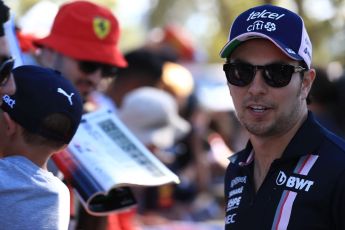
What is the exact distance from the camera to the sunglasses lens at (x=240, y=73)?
10.2ft

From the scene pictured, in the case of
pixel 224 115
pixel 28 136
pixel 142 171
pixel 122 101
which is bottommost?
pixel 224 115

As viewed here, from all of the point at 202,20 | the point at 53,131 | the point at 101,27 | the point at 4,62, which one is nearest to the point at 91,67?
the point at 101,27

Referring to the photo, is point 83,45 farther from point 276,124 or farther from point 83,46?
point 276,124

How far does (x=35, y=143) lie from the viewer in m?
3.05

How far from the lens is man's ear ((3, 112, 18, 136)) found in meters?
3.03

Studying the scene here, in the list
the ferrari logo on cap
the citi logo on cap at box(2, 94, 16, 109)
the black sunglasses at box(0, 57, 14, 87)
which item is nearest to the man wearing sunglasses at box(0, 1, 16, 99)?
the black sunglasses at box(0, 57, 14, 87)

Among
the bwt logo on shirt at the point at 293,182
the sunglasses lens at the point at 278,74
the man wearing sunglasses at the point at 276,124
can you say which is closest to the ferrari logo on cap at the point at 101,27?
the man wearing sunglasses at the point at 276,124

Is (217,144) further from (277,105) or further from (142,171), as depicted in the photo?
(277,105)

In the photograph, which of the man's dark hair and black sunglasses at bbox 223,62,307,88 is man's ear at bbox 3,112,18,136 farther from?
black sunglasses at bbox 223,62,307,88

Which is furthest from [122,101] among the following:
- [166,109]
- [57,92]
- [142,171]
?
[57,92]

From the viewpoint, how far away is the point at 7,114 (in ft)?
9.95

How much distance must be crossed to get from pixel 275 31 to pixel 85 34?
1464 millimetres

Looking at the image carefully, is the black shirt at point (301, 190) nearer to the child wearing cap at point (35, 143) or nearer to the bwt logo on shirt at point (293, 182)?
the bwt logo on shirt at point (293, 182)

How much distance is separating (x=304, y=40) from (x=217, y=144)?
574 centimetres
